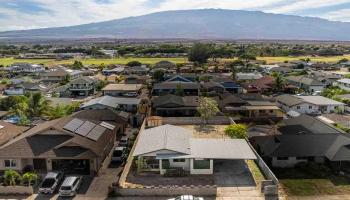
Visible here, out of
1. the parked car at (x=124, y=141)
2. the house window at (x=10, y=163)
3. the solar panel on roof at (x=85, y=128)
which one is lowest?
the parked car at (x=124, y=141)

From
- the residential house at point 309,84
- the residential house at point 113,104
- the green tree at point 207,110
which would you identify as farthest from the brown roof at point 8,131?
the residential house at point 309,84

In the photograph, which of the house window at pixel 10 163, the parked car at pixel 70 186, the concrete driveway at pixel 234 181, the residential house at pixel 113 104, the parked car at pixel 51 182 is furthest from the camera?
the residential house at pixel 113 104

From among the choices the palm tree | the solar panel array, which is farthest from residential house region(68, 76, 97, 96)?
the solar panel array

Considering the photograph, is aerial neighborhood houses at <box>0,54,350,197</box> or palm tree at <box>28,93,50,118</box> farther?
palm tree at <box>28,93,50,118</box>

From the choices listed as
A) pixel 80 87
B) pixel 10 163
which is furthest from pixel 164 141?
pixel 80 87

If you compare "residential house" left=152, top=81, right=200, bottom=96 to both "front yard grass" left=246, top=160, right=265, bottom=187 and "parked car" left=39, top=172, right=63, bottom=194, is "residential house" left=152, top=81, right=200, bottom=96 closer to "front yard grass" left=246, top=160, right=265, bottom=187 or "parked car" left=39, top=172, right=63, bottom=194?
"front yard grass" left=246, top=160, right=265, bottom=187

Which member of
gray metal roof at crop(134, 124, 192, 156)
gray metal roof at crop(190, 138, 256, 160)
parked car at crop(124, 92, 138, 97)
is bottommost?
parked car at crop(124, 92, 138, 97)

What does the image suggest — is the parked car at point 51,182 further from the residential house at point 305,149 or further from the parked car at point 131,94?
the parked car at point 131,94
